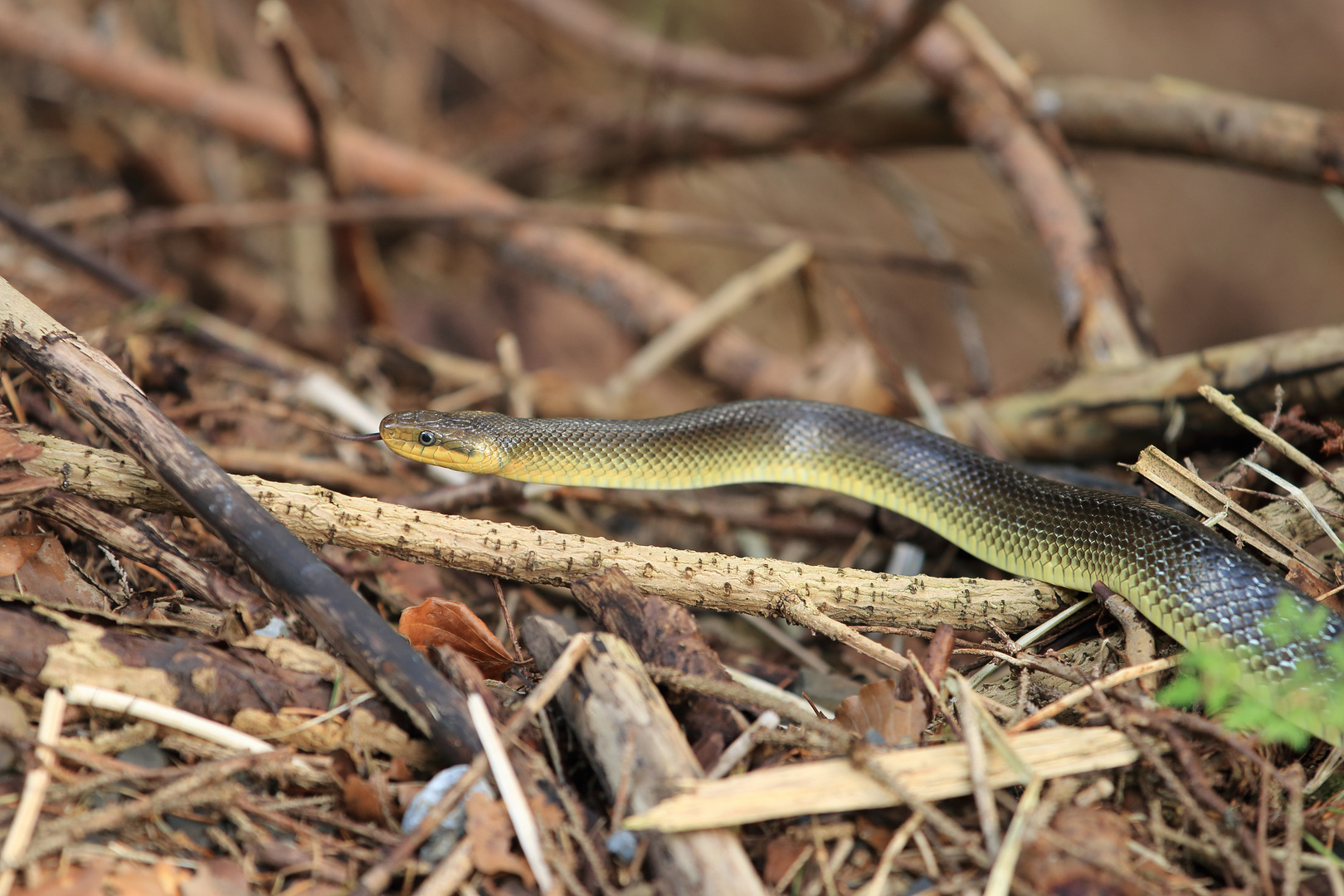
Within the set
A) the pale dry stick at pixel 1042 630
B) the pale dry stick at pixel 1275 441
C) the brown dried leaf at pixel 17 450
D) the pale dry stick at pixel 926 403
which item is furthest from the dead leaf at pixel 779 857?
the pale dry stick at pixel 926 403

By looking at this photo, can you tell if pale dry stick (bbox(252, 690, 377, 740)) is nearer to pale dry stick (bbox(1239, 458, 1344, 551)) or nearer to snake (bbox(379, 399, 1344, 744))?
snake (bbox(379, 399, 1344, 744))

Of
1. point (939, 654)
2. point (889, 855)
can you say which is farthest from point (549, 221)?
point (889, 855)

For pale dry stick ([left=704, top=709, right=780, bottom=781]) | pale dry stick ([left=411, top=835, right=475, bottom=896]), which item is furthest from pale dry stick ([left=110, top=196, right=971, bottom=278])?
pale dry stick ([left=411, top=835, right=475, bottom=896])

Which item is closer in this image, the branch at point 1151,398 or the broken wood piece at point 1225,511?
the broken wood piece at point 1225,511

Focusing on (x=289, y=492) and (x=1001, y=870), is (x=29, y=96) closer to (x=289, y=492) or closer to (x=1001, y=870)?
(x=289, y=492)

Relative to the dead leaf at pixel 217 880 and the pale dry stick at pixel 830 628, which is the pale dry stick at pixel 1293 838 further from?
the dead leaf at pixel 217 880

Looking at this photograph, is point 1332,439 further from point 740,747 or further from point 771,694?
point 740,747

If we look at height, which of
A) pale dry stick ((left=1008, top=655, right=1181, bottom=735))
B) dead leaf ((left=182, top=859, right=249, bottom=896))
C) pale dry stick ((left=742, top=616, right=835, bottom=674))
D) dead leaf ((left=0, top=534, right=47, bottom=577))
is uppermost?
dead leaf ((left=0, top=534, right=47, bottom=577))
